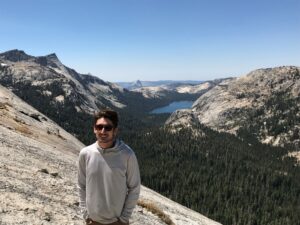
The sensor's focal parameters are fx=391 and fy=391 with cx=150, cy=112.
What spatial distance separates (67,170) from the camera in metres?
44.2

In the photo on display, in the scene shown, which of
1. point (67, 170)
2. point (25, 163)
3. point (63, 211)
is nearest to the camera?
point (63, 211)

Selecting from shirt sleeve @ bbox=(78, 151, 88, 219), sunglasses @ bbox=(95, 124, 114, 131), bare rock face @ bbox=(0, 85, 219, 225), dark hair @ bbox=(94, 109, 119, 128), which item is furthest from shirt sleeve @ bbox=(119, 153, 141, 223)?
bare rock face @ bbox=(0, 85, 219, 225)

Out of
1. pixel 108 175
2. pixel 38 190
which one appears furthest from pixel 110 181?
pixel 38 190

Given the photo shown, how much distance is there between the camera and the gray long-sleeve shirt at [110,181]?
47.3 feet

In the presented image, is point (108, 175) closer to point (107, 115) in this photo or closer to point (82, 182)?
point (82, 182)

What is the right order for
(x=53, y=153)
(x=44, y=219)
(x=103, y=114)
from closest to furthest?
(x=103, y=114) < (x=44, y=219) < (x=53, y=153)

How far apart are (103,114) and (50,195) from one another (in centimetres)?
1835

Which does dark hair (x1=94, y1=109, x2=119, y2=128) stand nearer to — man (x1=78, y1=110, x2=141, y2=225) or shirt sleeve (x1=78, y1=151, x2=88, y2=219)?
man (x1=78, y1=110, x2=141, y2=225)

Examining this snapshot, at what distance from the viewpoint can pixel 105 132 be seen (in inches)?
561

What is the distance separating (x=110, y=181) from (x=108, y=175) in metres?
0.24

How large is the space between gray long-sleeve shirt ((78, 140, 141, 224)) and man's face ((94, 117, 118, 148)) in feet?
0.84

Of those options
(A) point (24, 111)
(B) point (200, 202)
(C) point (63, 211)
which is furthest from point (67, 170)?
(B) point (200, 202)

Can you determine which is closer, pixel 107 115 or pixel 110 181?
pixel 107 115

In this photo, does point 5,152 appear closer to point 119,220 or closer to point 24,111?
point 119,220
